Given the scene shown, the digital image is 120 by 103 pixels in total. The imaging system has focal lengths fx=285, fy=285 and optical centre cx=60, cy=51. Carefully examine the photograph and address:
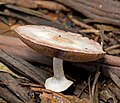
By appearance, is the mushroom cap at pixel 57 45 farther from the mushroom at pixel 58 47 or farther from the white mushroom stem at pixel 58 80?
the white mushroom stem at pixel 58 80

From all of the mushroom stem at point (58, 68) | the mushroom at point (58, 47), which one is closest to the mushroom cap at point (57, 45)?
the mushroom at point (58, 47)

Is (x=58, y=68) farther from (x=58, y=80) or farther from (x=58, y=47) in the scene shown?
(x=58, y=47)

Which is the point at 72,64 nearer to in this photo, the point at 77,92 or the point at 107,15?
the point at 77,92

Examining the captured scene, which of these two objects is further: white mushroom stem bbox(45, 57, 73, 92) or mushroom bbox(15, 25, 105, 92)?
white mushroom stem bbox(45, 57, 73, 92)

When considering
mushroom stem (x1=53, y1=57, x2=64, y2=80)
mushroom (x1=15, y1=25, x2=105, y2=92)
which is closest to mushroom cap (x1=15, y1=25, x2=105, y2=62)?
mushroom (x1=15, y1=25, x2=105, y2=92)

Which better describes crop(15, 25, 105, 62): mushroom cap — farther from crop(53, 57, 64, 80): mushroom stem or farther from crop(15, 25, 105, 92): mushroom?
crop(53, 57, 64, 80): mushroom stem

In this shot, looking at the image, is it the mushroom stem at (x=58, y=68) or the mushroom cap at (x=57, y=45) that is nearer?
the mushroom cap at (x=57, y=45)

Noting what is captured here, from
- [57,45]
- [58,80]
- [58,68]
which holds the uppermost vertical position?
[57,45]

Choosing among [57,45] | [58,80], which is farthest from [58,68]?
[57,45]
